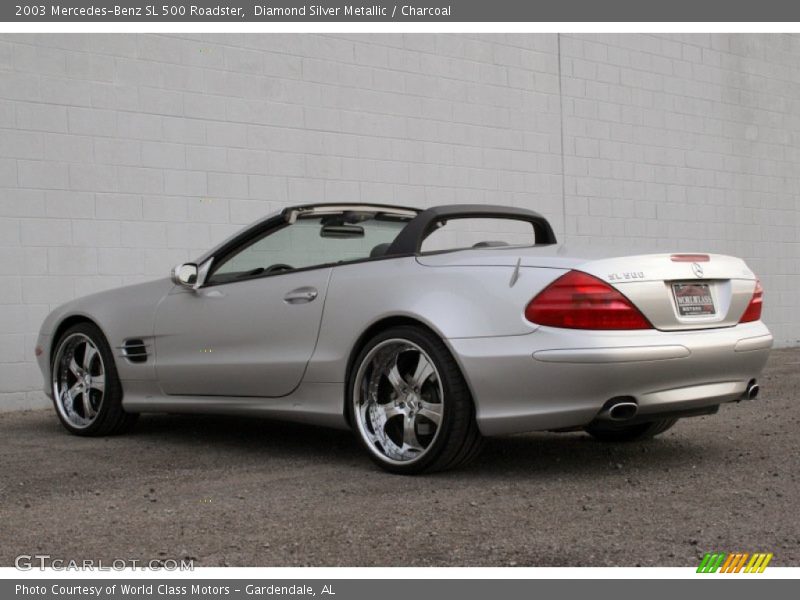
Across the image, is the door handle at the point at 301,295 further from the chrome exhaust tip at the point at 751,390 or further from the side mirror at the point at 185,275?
the chrome exhaust tip at the point at 751,390

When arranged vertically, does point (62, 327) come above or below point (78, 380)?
above

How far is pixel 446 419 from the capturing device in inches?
184

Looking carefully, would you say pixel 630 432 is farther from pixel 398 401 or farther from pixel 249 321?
pixel 249 321

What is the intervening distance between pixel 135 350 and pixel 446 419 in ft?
8.23

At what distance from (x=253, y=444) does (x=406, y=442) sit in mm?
1530

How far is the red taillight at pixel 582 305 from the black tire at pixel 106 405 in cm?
309

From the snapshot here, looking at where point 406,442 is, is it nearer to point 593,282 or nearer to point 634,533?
point 593,282

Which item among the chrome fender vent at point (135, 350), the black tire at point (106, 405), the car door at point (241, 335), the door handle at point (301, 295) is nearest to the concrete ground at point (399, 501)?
the black tire at point (106, 405)

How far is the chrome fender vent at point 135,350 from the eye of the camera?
6.35 m

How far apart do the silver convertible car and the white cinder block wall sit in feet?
1.67

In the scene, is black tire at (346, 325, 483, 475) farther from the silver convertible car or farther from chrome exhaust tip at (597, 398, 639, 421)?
chrome exhaust tip at (597, 398, 639, 421)

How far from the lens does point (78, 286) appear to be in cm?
847
